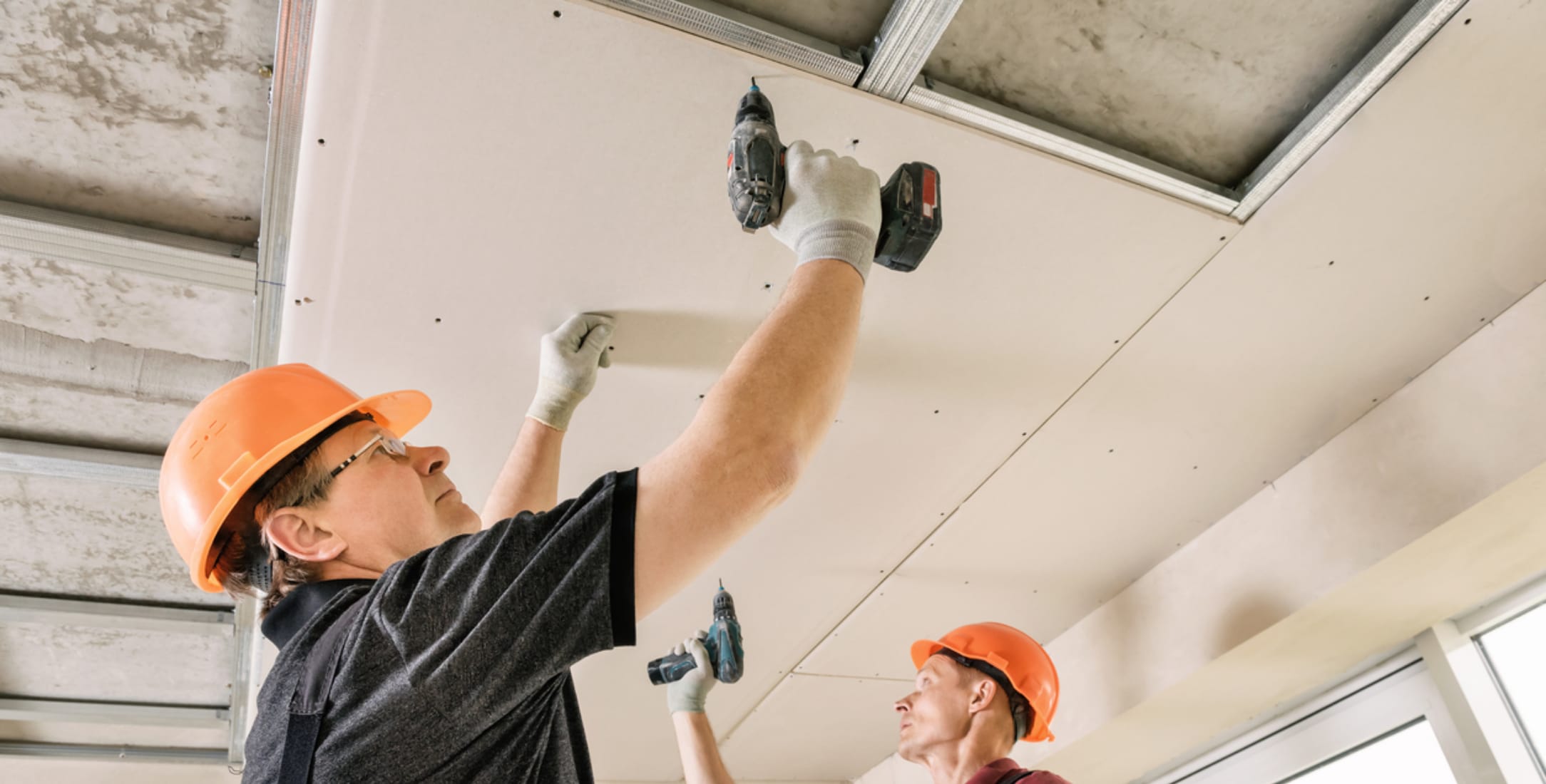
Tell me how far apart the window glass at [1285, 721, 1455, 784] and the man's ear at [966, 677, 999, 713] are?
1026mm

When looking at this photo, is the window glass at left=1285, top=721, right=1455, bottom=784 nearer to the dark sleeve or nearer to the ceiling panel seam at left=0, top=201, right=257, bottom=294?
the dark sleeve

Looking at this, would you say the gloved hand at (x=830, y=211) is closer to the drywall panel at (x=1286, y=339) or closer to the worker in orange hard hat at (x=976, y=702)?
the drywall panel at (x=1286, y=339)

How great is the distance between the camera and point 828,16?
142 centimetres

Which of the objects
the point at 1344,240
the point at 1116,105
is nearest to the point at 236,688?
the point at 1116,105

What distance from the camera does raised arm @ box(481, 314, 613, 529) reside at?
1747 millimetres

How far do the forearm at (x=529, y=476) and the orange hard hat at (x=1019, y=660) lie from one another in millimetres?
1179

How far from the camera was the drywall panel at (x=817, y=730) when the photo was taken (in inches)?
123

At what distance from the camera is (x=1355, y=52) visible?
1.51 m

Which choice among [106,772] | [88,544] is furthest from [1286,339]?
[106,772]

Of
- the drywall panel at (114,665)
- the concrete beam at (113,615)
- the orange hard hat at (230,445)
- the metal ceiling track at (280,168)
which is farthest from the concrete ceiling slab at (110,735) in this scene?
the orange hard hat at (230,445)

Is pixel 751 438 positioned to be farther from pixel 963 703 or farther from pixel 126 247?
pixel 963 703

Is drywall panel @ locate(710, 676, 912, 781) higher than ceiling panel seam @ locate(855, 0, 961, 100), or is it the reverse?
ceiling panel seam @ locate(855, 0, 961, 100)

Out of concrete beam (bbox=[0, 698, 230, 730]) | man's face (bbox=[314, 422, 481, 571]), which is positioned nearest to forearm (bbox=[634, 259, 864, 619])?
man's face (bbox=[314, 422, 481, 571])

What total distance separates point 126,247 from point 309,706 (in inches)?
50.1
